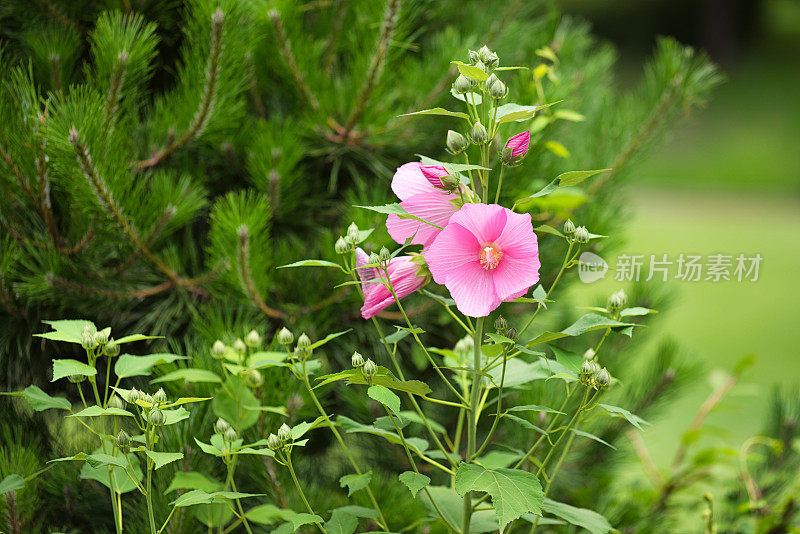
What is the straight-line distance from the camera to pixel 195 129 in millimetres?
878

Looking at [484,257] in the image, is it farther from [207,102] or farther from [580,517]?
[207,102]

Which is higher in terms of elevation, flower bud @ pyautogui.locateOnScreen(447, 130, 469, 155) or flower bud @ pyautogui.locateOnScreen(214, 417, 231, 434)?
flower bud @ pyautogui.locateOnScreen(447, 130, 469, 155)

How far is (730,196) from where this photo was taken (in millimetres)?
5500

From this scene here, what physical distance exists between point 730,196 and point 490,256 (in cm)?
546

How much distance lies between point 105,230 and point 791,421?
1072 millimetres

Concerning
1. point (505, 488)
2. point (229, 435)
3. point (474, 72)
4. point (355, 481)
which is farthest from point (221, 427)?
point (474, 72)

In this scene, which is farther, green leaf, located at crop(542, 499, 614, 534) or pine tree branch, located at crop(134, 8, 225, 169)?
pine tree branch, located at crop(134, 8, 225, 169)

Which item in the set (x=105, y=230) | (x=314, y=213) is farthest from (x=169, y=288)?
(x=314, y=213)

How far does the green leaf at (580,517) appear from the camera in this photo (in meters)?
0.59

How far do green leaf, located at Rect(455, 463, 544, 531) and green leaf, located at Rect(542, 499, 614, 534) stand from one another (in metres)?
0.06

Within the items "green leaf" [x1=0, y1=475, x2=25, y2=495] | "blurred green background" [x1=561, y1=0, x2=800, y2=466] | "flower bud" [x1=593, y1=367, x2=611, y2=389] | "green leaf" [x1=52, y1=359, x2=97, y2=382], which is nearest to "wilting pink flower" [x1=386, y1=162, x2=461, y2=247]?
"flower bud" [x1=593, y1=367, x2=611, y2=389]

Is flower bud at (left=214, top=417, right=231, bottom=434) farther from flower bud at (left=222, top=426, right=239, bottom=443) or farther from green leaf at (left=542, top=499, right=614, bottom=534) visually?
green leaf at (left=542, top=499, right=614, bottom=534)

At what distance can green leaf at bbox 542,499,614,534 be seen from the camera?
1.94 feet

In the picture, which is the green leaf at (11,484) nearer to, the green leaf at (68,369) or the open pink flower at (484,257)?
the green leaf at (68,369)
